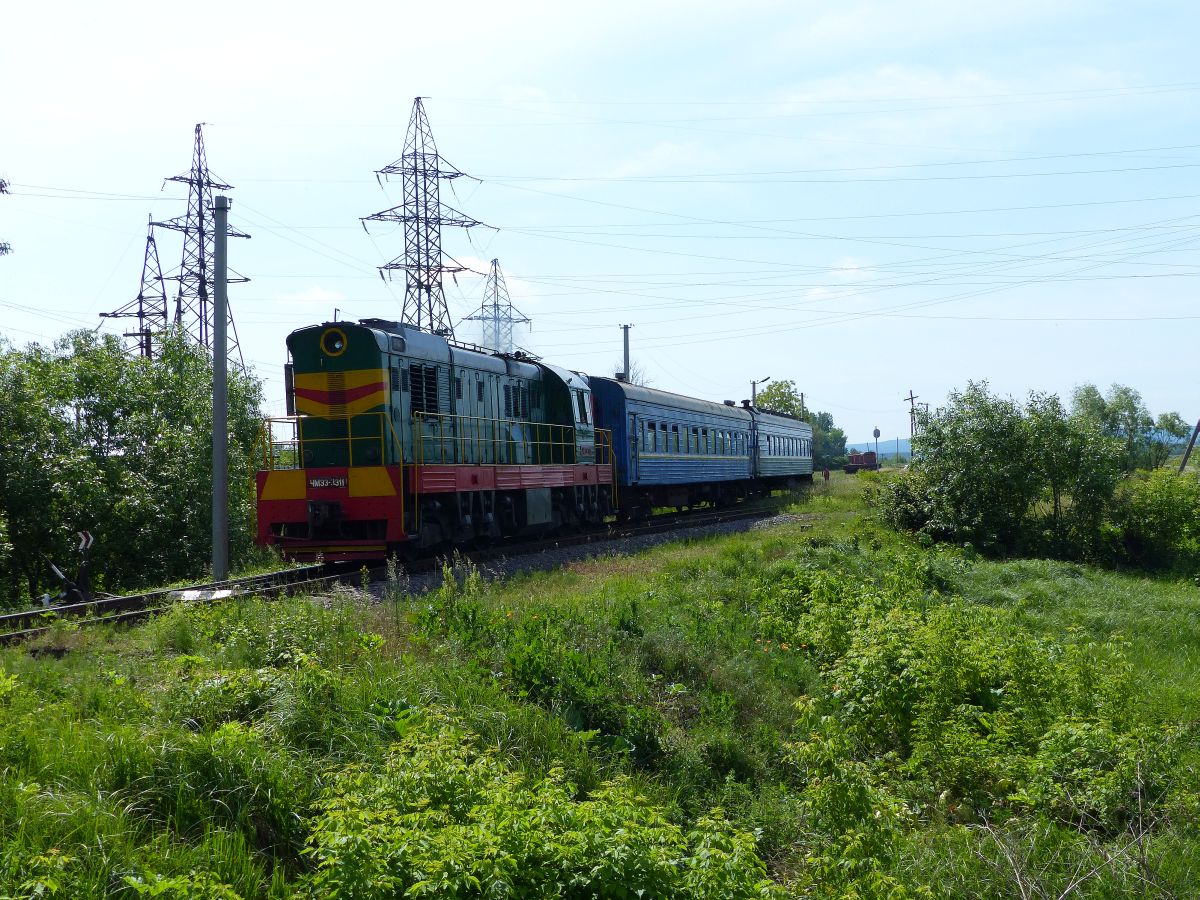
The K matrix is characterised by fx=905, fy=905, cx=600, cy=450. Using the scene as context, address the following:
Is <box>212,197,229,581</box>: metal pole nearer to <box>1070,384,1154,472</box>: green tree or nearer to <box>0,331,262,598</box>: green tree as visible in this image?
<box>0,331,262,598</box>: green tree

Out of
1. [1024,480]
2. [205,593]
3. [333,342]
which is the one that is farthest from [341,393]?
[1024,480]

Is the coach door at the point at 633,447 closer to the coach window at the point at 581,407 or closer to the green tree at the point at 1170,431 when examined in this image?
the coach window at the point at 581,407

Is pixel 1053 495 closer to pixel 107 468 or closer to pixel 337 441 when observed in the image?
pixel 337 441

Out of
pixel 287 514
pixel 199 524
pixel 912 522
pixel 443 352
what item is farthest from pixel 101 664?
pixel 912 522

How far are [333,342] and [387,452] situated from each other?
2.10m

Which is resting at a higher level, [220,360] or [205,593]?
[220,360]

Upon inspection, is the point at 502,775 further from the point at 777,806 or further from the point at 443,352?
the point at 443,352

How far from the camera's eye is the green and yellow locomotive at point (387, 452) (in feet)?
45.4

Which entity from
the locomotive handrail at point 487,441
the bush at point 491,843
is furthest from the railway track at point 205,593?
the bush at point 491,843

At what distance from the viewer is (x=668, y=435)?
88.1 ft

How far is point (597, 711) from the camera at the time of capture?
25.3 feet

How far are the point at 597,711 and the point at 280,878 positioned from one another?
3.60 metres

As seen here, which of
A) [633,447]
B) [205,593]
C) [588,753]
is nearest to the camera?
[588,753]

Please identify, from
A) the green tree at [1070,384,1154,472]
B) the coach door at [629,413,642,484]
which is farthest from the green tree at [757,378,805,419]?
the coach door at [629,413,642,484]
